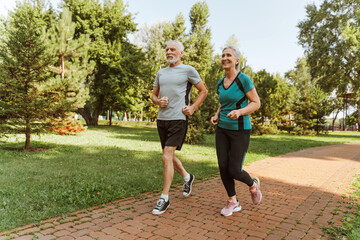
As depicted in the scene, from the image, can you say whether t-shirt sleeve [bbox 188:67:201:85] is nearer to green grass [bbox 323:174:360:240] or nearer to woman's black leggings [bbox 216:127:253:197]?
woman's black leggings [bbox 216:127:253:197]

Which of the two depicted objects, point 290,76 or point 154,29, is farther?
point 290,76

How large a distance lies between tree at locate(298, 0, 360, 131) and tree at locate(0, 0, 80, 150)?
2672 cm

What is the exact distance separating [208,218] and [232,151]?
905 millimetres

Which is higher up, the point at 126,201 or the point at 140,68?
the point at 140,68

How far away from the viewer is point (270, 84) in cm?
2053

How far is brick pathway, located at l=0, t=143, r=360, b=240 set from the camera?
3.01 m

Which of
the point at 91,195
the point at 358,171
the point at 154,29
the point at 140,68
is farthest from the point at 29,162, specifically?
the point at 154,29

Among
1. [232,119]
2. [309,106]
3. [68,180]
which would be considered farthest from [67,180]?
[309,106]

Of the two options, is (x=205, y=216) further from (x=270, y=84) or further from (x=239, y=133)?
(x=270, y=84)

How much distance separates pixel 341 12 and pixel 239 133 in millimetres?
33378

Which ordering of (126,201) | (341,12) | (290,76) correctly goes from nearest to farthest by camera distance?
1. (126,201)
2. (341,12)
3. (290,76)

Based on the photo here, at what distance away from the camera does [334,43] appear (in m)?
28.9

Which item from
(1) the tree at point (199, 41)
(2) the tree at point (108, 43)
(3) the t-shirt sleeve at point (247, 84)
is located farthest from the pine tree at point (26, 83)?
(1) the tree at point (199, 41)

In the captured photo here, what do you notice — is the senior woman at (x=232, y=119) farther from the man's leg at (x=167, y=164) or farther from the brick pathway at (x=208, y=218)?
the man's leg at (x=167, y=164)
